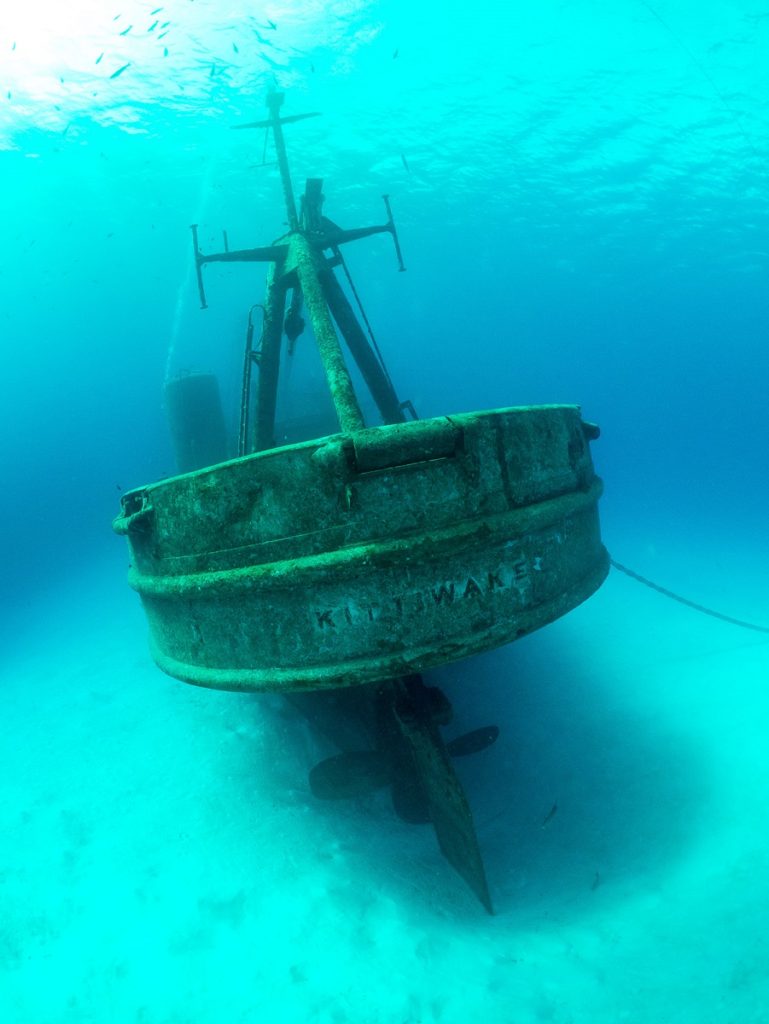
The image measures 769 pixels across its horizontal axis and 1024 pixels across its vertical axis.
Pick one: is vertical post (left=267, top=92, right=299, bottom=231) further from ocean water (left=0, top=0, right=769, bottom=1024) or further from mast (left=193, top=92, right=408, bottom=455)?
ocean water (left=0, top=0, right=769, bottom=1024)

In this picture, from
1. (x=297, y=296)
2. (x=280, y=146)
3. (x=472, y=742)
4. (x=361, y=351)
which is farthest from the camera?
(x=280, y=146)

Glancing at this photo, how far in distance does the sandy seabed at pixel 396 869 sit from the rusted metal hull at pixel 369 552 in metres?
1.62

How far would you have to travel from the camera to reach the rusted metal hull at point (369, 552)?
2.62 meters

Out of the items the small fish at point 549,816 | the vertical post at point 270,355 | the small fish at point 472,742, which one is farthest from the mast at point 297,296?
the small fish at point 549,816

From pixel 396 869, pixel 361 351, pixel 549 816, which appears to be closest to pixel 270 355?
pixel 361 351

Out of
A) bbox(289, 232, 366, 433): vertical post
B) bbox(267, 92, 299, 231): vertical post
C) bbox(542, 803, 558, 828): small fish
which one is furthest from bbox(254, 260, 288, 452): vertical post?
bbox(542, 803, 558, 828): small fish

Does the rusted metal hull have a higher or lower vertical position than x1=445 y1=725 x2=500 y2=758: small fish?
higher

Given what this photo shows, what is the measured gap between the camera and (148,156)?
1975cm

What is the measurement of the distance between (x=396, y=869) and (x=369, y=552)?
2.47 m

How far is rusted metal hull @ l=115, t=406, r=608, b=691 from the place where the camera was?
8.58 ft

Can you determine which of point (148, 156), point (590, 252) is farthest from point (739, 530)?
point (148, 156)

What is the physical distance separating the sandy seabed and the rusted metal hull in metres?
1.62

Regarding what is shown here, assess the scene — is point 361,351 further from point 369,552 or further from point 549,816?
point 549,816

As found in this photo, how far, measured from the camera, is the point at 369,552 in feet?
8.47
